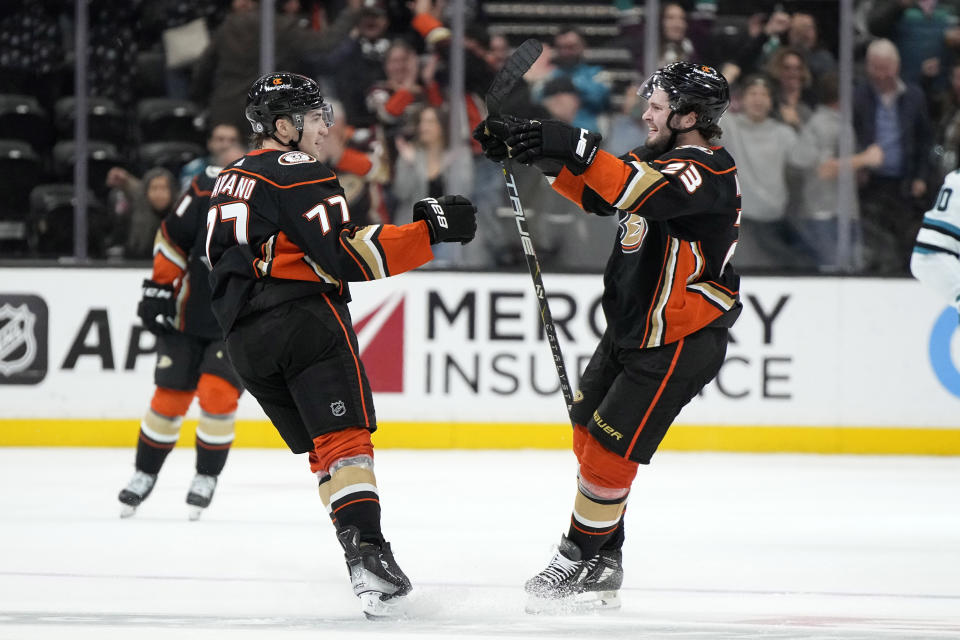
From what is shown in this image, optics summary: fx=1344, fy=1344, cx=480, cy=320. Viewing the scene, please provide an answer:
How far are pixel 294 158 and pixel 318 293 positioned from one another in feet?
1.03

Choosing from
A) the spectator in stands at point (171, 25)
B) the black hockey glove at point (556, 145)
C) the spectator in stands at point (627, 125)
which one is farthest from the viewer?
the spectator in stands at point (171, 25)

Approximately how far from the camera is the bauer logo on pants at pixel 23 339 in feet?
20.5

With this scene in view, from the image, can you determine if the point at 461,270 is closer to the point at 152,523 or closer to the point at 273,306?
the point at 152,523

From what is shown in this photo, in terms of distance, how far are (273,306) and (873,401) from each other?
415 centimetres

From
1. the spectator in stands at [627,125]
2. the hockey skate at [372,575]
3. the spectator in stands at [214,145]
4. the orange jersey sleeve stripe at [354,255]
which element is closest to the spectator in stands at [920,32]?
the spectator in stands at [627,125]

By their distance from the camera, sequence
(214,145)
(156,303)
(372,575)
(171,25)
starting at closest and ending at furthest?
(372,575) → (156,303) → (214,145) → (171,25)

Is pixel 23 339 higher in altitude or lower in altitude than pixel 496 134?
lower

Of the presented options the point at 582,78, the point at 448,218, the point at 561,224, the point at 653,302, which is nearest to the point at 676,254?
the point at 653,302

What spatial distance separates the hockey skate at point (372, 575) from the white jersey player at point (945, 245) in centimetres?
176

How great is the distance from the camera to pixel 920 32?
6898 millimetres

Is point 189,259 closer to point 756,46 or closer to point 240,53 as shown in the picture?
point 240,53

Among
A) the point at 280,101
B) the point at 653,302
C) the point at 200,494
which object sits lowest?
the point at 200,494

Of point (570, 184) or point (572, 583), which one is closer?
A: point (570, 184)

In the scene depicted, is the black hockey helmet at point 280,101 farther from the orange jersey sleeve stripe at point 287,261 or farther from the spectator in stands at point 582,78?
the spectator in stands at point 582,78
